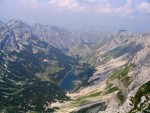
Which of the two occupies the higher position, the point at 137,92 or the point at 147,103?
the point at 137,92

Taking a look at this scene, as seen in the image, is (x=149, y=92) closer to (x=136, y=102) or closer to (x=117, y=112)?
(x=136, y=102)

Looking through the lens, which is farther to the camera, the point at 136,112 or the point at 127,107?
the point at 127,107

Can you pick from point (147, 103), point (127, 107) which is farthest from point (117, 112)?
point (147, 103)

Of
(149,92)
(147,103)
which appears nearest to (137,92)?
(149,92)

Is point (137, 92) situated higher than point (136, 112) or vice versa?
point (137, 92)

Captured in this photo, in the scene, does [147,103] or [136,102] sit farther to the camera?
[136,102]

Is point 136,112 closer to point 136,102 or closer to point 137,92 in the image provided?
point 136,102

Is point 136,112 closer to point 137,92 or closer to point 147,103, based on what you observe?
point 147,103
